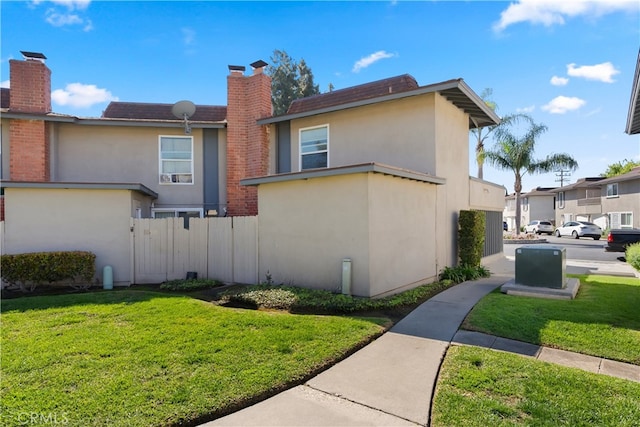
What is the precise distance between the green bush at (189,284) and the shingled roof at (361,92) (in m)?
6.55

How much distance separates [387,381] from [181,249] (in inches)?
313

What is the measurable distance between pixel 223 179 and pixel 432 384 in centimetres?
1134

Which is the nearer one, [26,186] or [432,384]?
[432,384]

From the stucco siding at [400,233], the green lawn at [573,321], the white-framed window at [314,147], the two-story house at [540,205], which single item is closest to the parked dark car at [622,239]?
the green lawn at [573,321]

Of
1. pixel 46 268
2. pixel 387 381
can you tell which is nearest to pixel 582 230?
pixel 387 381

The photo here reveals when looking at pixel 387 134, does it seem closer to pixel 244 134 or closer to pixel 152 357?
pixel 244 134

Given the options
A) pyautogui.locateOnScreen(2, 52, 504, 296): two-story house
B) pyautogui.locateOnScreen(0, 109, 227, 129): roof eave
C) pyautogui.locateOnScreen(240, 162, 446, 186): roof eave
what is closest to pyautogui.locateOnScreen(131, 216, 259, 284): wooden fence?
pyautogui.locateOnScreen(2, 52, 504, 296): two-story house

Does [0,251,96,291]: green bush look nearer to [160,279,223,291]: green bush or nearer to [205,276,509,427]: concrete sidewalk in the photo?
[160,279,223,291]: green bush

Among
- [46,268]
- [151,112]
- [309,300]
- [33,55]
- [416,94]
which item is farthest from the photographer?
[151,112]

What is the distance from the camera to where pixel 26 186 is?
358 inches

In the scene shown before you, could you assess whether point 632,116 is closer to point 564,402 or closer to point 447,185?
point 447,185

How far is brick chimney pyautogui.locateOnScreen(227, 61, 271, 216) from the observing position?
1268 cm

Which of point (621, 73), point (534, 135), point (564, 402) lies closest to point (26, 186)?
point (564, 402)

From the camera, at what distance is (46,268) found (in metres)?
8.75
